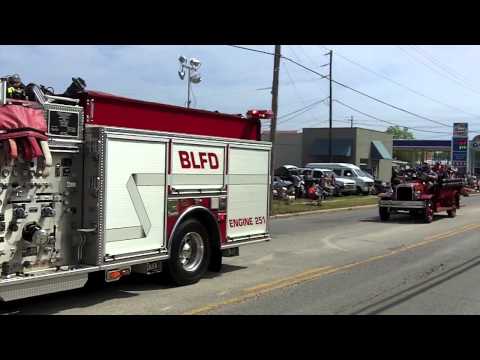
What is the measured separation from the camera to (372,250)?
42.5 feet

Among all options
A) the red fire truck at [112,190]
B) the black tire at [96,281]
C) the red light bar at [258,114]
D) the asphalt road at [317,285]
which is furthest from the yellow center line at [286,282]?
the red light bar at [258,114]

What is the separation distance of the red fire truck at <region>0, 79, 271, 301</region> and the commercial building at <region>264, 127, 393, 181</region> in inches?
1767

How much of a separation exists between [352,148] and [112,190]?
50177 millimetres

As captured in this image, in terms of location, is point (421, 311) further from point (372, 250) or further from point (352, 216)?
point (352, 216)

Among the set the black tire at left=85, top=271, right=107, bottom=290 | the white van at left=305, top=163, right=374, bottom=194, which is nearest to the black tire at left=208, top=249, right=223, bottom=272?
the black tire at left=85, top=271, right=107, bottom=290

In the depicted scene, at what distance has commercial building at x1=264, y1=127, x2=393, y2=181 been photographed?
56062 millimetres

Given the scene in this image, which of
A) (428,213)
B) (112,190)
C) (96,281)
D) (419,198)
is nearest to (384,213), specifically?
(419,198)

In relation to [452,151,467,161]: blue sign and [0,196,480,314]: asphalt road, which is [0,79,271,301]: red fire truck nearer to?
[0,196,480,314]: asphalt road

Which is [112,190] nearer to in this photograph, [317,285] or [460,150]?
[317,285]

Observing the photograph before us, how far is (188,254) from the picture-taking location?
355 inches
